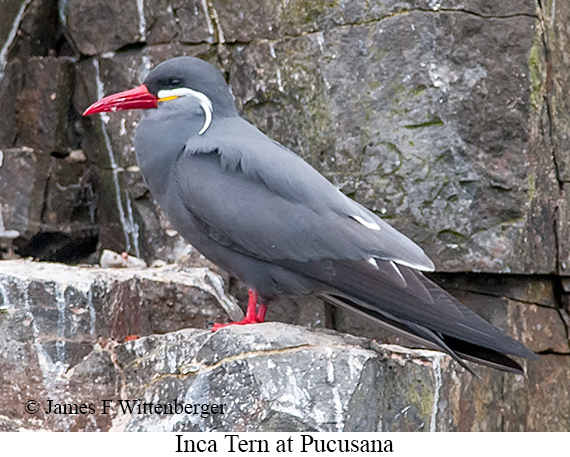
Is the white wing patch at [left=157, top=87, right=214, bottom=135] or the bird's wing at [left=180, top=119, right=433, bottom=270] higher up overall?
the white wing patch at [left=157, top=87, right=214, bottom=135]

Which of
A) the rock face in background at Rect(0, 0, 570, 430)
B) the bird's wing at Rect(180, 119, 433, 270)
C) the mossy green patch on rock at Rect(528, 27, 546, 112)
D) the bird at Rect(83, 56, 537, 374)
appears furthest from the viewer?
the mossy green patch on rock at Rect(528, 27, 546, 112)

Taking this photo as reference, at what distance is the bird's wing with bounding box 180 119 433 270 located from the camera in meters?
3.48

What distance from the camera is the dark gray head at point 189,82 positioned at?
A: 3.76 metres

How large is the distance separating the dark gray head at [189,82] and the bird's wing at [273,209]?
0.71 feet

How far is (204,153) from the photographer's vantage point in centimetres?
362

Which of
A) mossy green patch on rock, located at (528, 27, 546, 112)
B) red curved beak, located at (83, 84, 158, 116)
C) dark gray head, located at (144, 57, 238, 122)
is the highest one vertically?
mossy green patch on rock, located at (528, 27, 546, 112)

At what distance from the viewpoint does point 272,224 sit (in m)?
3.51

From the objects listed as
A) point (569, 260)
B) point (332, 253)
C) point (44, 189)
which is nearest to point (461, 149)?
point (569, 260)

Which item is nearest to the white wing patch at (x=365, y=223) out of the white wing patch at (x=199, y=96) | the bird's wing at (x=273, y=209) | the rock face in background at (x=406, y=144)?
the bird's wing at (x=273, y=209)

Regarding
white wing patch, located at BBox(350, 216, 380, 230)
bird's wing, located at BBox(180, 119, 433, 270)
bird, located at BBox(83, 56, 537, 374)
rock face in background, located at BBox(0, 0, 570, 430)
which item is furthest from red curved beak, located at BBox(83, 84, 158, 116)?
white wing patch, located at BBox(350, 216, 380, 230)

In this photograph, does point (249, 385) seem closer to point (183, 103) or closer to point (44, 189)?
point (183, 103)

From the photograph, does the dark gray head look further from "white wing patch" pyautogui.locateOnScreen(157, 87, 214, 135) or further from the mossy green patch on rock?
the mossy green patch on rock

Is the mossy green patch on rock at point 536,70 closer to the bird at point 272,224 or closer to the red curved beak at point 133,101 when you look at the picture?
the bird at point 272,224

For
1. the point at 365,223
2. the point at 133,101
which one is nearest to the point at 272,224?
the point at 365,223
